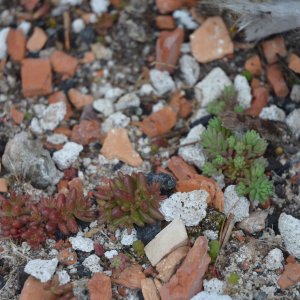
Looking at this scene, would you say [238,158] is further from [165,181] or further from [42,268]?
[42,268]

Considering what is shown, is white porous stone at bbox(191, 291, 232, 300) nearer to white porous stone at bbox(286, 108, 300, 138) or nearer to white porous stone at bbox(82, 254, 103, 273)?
white porous stone at bbox(82, 254, 103, 273)

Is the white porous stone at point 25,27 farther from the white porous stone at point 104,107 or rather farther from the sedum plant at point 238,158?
the sedum plant at point 238,158

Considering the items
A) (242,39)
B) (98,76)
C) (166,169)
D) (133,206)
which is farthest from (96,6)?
(133,206)

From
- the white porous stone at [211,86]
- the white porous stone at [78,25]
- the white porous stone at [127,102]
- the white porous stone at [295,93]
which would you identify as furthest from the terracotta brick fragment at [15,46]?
the white porous stone at [295,93]

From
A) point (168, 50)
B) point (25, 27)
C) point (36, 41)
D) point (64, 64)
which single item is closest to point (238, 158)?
point (168, 50)

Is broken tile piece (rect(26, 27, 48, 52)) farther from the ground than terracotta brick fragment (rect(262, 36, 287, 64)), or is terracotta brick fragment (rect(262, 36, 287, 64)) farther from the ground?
broken tile piece (rect(26, 27, 48, 52))

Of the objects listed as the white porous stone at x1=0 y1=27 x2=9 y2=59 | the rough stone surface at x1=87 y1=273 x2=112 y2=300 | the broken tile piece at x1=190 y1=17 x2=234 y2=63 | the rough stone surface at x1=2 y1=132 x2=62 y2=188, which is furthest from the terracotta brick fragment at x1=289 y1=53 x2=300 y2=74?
the white porous stone at x1=0 y1=27 x2=9 y2=59
